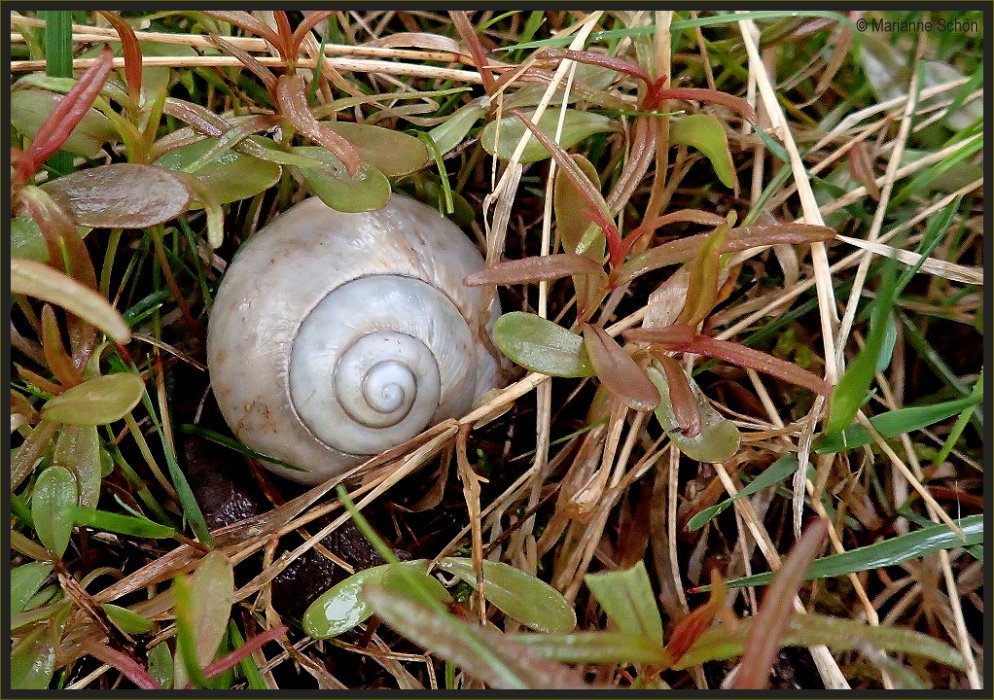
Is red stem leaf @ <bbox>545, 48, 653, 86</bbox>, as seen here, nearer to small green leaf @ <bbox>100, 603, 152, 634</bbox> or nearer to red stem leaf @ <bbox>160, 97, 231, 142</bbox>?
red stem leaf @ <bbox>160, 97, 231, 142</bbox>

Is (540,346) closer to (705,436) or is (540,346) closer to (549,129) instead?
(705,436)

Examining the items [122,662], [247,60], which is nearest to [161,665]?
[122,662]

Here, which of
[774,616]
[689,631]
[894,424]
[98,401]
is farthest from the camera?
[894,424]

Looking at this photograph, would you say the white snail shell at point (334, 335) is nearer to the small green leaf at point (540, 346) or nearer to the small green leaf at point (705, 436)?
the small green leaf at point (540, 346)

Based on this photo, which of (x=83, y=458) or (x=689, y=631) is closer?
(x=689, y=631)

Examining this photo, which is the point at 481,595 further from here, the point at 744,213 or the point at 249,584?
the point at 744,213

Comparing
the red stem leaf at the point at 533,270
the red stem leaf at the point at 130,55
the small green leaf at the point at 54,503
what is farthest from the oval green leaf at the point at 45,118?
the red stem leaf at the point at 533,270

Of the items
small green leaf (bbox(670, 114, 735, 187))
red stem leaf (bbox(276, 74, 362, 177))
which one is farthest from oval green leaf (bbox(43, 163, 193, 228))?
small green leaf (bbox(670, 114, 735, 187))
